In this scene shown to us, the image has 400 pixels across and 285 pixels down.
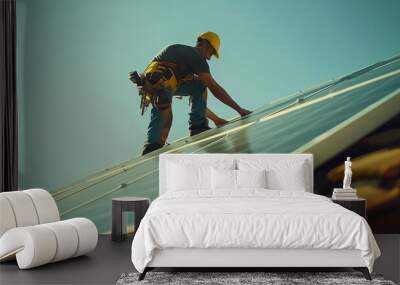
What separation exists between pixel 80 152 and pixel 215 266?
3.04m

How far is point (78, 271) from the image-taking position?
5254 millimetres

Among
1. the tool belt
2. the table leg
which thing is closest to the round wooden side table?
the table leg

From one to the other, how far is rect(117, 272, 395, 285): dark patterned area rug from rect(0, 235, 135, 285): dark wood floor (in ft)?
0.76

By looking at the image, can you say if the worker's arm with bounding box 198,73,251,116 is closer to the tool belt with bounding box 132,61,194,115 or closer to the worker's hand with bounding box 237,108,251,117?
the worker's hand with bounding box 237,108,251,117

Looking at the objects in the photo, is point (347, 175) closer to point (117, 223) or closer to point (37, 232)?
point (117, 223)

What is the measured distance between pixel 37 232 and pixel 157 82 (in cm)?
272

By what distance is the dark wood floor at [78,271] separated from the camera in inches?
193

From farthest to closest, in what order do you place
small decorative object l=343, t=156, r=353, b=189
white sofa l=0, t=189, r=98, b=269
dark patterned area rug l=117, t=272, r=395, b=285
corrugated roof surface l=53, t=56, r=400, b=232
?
corrugated roof surface l=53, t=56, r=400, b=232 < small decorative object l=343, t=156, r=353, b=189 < white sofa l=0, t=189, r=98, b=269 < dark patterned area rug l=117, t=272, r=395, b=285

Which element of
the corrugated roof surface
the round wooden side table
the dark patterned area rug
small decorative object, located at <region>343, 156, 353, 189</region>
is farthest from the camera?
the corrugated roof surface

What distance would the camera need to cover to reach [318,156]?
734 cm

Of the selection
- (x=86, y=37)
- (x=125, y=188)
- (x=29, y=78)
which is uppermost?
(x=86, y=37)

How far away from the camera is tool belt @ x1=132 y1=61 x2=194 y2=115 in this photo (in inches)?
292

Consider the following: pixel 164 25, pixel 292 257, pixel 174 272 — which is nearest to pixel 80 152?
pixel 164 25

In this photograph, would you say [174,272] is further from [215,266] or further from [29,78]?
[29,78]
